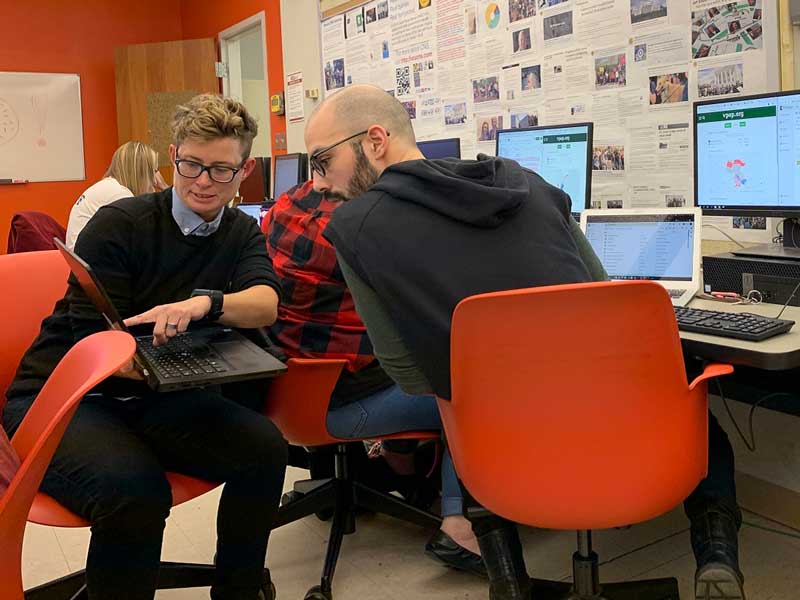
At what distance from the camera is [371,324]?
145 centimetres

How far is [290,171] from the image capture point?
401cm

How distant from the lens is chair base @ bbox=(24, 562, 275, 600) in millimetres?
1783

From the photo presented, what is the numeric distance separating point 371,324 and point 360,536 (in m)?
1.08

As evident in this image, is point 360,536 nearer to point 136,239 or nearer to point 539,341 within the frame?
point 136,239

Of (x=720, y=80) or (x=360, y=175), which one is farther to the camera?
(x=720, y=80)

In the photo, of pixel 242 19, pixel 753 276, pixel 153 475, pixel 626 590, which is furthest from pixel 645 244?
pixel 242 19

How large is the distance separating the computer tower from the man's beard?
95 centimetres

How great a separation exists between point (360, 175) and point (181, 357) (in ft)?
1.69

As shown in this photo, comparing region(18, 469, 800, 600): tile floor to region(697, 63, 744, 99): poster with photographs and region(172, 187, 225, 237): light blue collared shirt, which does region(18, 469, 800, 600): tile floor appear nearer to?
region(172, 187, 225, 237): light blue collared shirt

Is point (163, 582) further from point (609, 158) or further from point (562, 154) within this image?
point (609, 158)

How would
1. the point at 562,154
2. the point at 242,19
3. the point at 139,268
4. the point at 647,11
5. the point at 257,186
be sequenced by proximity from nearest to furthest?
the point at 139,268 → the point at 562,154 → the point at 647,11 → the point at 257,186 → the point at 242,19

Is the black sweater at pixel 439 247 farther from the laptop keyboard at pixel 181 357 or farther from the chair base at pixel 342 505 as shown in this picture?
the chair base at pixel 342 505

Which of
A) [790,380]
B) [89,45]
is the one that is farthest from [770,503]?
[89,45]

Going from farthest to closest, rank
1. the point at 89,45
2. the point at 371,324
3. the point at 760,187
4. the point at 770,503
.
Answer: the point at 89,45 < the point at 770,503 < the point at 760,187 < the point at 371,324
